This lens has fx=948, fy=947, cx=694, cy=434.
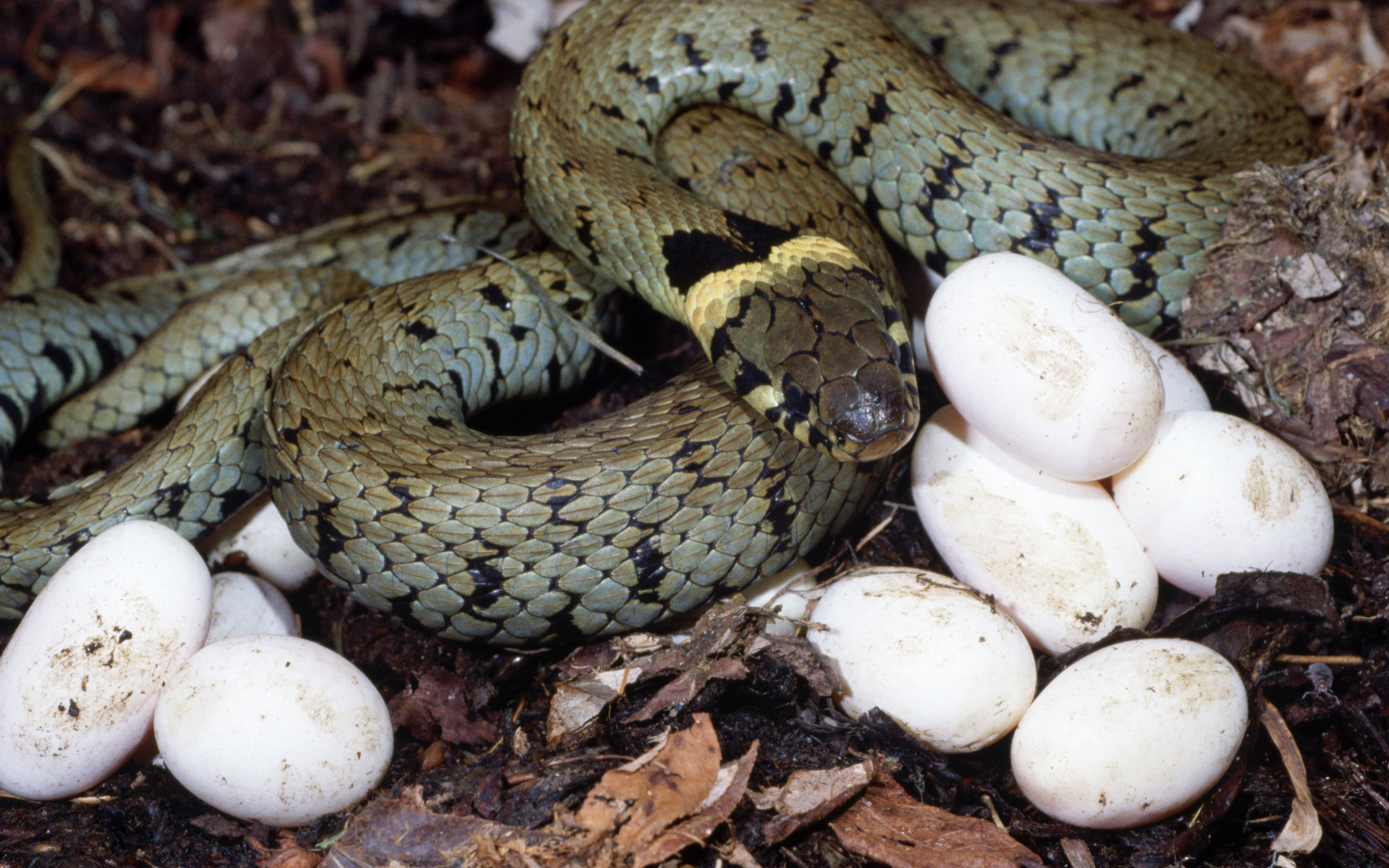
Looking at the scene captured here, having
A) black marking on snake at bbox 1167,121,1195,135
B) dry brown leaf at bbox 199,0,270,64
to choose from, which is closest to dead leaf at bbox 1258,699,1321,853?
black marking on snake at bbox 1167,121,1195,135

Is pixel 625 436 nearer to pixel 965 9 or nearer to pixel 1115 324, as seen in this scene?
pixel 1115 324

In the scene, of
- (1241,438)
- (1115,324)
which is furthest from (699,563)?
(1241,438)

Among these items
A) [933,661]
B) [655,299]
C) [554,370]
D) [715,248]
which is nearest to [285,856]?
[933,661]

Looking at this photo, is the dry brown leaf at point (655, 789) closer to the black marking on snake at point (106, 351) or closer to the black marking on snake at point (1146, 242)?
the black marking on snake at point (1146, 242)

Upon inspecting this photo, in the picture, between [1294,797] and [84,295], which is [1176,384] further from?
[84,295]

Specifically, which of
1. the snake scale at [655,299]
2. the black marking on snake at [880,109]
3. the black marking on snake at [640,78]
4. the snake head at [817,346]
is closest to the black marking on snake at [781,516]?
the snake scale at [655,299]
